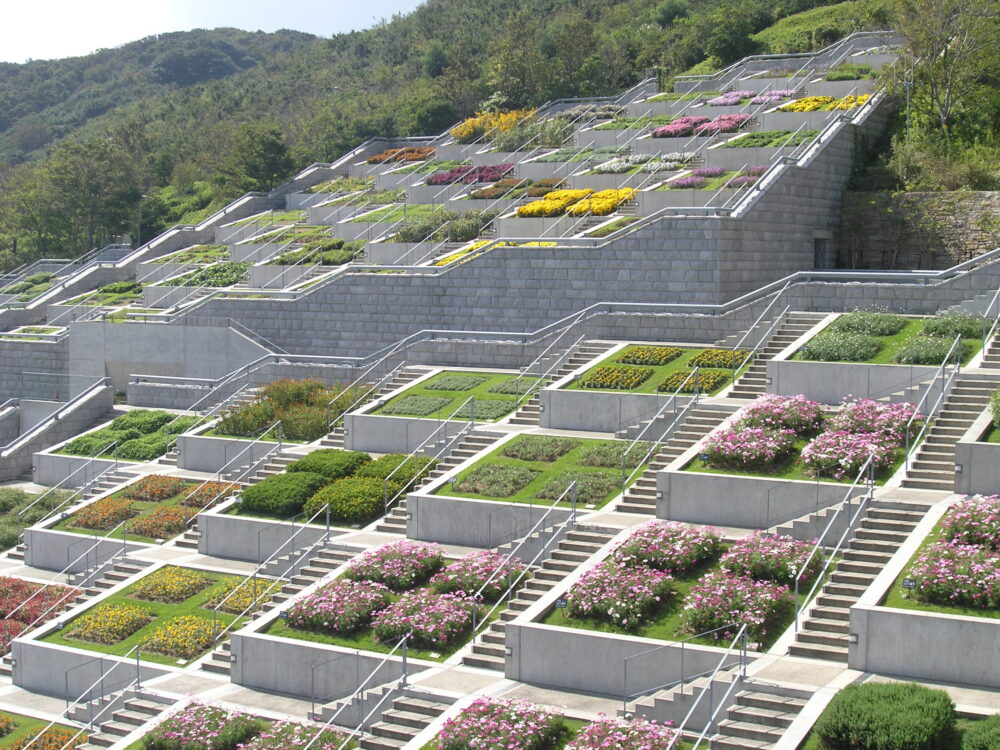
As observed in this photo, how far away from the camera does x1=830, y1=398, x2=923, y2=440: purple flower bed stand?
23.7m

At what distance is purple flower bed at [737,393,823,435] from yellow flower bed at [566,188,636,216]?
52.9ft

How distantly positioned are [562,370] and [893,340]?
7588mm

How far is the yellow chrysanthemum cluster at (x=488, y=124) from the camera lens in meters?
57.9

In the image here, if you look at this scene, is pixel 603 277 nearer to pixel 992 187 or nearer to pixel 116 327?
pixel 992 187

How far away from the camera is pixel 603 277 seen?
116 feet

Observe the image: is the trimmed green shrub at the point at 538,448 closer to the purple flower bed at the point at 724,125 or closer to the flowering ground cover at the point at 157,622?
the flowering ground cover at the point at 157,622

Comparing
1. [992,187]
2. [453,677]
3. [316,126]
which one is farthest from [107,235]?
[453,677]

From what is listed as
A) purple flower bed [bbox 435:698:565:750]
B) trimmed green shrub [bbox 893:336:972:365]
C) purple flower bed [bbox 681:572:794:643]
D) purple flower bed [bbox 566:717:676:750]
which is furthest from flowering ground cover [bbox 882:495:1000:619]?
trimmed green shrub [bbox 893:336:972:365]

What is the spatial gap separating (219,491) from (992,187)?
22.6 meters

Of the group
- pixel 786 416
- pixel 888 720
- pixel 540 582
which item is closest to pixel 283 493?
pixel 540 582

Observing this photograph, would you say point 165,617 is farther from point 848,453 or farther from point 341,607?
point 848,453

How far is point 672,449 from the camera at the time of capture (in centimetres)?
2597

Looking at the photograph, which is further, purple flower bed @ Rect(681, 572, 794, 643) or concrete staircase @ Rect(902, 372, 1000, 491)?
concrete staircase @ Rect(902, 372, 1000, 491)

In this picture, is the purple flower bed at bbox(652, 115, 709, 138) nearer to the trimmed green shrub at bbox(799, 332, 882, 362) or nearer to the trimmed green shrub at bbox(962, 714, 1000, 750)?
the trimmed green shrub at bbox(799, 332, 882, 362)
